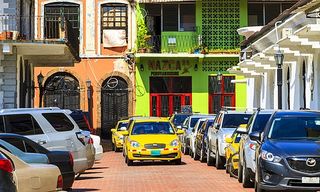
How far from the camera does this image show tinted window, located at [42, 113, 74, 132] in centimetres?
1892

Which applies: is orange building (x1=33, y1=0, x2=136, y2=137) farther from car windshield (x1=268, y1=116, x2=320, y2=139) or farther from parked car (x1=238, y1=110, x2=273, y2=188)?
car windshield (x1=268, y1=116, x2=320, y2=139)

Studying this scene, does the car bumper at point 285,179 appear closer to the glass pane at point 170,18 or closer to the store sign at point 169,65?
the store sign at point 169,65

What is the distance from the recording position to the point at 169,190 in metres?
17.7

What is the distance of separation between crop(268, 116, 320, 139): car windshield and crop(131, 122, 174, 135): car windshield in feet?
37.6

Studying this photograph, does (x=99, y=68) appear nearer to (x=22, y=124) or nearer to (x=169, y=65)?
(x=169, y=65)

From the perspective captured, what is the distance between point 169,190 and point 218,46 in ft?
98.9

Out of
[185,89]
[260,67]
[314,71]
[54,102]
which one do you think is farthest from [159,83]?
[314,71]

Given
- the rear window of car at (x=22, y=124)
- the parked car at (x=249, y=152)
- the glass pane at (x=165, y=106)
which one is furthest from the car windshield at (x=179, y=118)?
the rear window of car at (x=22, y=124)

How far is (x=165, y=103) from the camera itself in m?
47.4

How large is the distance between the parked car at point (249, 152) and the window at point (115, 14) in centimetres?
2878

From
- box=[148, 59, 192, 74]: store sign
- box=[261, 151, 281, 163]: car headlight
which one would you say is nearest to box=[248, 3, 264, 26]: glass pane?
box=[148, 59, 192, 74]: store sign

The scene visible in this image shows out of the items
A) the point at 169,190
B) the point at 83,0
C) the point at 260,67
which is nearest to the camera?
the point at 169,190

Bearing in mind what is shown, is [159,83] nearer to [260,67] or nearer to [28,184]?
[260,67]

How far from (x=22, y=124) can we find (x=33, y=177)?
7330mm
